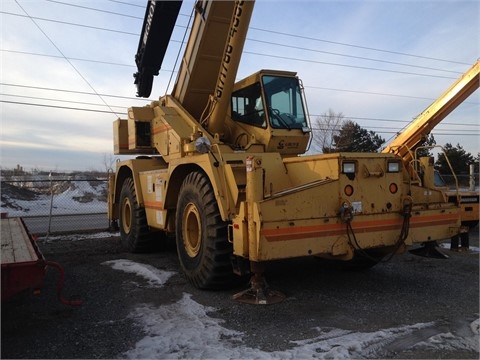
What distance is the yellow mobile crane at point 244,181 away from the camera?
196 inches

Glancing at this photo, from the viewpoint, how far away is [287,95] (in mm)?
7043

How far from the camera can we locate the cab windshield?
270 inches

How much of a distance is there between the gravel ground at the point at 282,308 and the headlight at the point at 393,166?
1.60 m

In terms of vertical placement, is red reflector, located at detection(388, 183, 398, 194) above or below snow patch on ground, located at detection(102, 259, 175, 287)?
above

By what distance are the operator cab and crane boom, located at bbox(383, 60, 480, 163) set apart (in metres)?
4.44

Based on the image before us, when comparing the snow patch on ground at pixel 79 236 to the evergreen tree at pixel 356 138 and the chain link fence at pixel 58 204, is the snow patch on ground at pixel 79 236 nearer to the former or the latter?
the chain link fence at pixel 58 204

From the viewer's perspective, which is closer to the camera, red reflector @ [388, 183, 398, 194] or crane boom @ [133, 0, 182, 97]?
red reflector @ [388, 183, 398, 194]

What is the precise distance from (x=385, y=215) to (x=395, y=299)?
104 centimetres

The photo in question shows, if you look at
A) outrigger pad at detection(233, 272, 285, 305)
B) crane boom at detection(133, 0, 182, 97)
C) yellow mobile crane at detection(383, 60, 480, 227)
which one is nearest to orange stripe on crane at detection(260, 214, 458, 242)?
outrigger pad at detection(233, 272, 285, 305)

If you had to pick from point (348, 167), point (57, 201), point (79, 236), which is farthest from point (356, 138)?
point (348, 167)

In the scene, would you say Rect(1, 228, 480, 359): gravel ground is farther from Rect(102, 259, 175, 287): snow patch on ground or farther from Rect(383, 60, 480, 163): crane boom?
Rect(383, 60, 480, 163): crane boom

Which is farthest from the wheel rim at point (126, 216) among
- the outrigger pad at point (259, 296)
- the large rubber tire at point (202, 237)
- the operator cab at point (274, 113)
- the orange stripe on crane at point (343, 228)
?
the orange stripe on crane at point (343, 228)

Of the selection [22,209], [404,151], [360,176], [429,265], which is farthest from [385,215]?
[22,209]

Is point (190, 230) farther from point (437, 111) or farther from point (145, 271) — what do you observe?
point (437, 111)
